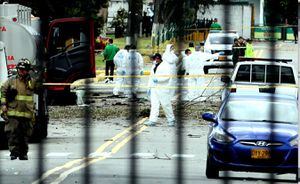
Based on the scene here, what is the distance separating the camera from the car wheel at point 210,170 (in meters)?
9.87

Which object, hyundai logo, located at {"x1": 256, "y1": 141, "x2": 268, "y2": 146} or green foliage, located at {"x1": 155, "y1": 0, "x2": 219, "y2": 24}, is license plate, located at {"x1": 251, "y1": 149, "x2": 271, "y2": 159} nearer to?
hyundai logo, located at {"x1": 256, "y1": 141, "x2": 268, "y2": 146}

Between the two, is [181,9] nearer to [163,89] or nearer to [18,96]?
[18,96]

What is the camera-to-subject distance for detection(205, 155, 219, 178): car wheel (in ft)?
32.4

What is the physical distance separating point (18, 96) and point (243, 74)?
141 inches

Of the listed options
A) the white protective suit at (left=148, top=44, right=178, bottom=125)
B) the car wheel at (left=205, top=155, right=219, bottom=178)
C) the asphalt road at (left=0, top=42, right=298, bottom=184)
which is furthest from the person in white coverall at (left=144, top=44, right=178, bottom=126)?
the car wheel at (left=205, top=155, right=219, bottom=178)

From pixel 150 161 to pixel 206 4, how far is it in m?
5.50

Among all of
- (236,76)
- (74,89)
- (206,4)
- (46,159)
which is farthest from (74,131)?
(206,4)

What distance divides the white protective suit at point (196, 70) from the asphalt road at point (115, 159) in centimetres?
369

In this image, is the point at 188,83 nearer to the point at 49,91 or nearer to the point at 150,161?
the point at 49,91

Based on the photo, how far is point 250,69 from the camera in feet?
45.2

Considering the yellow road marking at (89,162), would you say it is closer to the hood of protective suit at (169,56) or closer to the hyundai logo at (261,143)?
the hood of protective suit at (169,56)

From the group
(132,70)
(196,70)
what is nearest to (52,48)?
(132,70)

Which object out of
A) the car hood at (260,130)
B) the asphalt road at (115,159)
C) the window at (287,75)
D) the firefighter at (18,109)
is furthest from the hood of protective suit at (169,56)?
the car hood at (260,130)

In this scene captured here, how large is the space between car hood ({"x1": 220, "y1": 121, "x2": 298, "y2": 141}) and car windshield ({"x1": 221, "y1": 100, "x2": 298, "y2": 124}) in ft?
0.18
